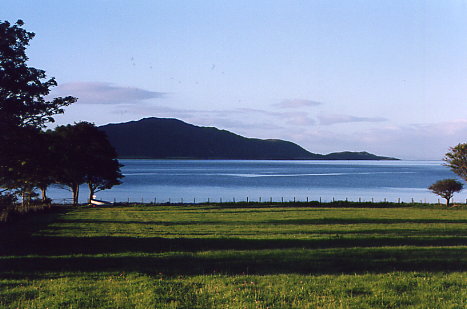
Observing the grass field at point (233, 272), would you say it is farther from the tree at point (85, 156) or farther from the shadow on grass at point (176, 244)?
the tree at point (85, 156)

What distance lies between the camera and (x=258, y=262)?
53.4ft

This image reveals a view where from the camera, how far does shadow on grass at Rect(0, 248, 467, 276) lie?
15.1 meters

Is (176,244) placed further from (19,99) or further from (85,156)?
(85,156)

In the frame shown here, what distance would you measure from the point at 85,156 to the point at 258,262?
183 ft

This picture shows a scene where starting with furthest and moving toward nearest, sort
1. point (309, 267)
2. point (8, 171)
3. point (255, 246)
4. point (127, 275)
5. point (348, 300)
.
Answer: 1. point (8, 171)
2. point (255, 246)
3. point (309, 267)
4. point (127, 275)
5. point (348, 300)

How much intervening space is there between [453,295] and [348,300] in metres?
2.66

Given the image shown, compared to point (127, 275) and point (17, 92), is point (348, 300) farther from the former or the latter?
point (17, 92)

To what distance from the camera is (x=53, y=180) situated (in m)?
66.2

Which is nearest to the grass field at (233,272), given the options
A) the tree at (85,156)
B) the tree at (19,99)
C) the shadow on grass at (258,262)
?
the shadow on grass at (258,262)

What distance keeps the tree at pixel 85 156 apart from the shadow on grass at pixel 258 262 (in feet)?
164

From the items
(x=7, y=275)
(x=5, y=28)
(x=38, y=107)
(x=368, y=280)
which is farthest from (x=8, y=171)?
(x=368, y=280)

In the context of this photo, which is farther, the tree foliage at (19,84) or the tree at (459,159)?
the tree at (459,159)

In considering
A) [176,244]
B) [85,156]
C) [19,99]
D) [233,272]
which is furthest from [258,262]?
[85,156]

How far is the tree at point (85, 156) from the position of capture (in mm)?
65600
